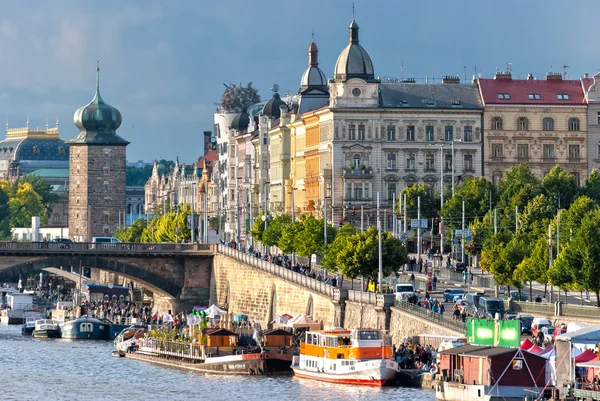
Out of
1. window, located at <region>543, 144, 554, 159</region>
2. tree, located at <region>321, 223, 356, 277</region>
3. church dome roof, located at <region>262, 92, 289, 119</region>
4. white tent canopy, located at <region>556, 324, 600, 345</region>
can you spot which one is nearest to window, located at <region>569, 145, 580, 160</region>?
window, located at <region>543, 144, 554, 159</region>

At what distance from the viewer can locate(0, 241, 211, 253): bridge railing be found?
140250 mm

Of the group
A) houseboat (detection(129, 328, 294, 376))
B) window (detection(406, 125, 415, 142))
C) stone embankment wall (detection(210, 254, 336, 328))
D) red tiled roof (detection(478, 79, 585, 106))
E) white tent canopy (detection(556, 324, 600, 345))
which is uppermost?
red tiled roof (detection(478, 79, 585, 106))

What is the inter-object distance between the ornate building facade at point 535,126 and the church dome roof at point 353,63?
Result: 367 inches

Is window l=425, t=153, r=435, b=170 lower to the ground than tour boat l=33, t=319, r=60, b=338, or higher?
higher

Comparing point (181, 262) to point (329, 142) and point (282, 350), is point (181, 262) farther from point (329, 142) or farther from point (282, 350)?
point (282, 350)

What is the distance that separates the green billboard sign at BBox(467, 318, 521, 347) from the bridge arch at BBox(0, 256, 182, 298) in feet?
194

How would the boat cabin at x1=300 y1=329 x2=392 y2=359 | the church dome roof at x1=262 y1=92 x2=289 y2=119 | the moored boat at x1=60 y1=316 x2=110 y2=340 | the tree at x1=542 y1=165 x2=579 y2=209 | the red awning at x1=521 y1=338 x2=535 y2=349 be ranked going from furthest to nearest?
the church dome roof at x1=262 y1=92 x2=289 y2=119
the tree at x1=542 y1=165 x2=579 y2=209
the moored boat at x1=60 y1=316 x2=110 y2=340
the boat cabin at x1=300 y1=329 x2=392 y2=359
the red awning at x1=521 y1=338 x2=535 y2=349

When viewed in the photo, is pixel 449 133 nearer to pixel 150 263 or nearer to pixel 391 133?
pixel 391 133

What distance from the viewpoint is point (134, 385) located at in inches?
3853

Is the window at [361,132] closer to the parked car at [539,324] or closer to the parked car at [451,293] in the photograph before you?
the parked car at [451,293]

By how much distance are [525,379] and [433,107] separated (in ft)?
257

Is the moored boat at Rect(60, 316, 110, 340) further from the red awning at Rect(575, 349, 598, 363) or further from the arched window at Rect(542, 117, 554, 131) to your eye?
the red awning at Rect(575, 349, 598, 363)

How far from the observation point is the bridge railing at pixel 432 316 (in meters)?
91.7

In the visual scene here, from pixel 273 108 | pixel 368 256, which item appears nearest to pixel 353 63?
pixel 273 108
